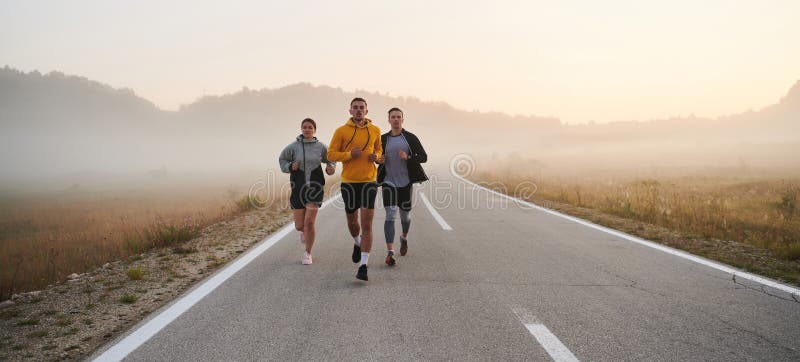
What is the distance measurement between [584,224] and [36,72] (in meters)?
203

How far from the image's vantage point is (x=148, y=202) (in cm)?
2352

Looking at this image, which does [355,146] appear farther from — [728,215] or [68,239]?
[68,239]

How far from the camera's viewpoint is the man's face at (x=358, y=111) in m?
4.65

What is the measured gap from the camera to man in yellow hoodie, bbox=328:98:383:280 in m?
4.71

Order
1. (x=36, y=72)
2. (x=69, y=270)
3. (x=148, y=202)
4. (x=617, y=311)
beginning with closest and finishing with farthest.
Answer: (x=617, y=311), (x=69, y=270), (x=148, y=202), (x=36, y=72)

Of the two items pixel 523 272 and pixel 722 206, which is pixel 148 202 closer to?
pixel 523 272

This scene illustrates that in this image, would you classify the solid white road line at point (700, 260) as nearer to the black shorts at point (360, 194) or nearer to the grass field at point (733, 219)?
the grass field at point (733, 219)

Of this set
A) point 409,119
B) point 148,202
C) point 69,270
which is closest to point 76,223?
point 148,202

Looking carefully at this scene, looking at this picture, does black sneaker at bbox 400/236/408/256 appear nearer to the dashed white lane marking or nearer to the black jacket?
the black jacket

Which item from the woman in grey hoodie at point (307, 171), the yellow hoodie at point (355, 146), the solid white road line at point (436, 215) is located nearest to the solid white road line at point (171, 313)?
the woman in grey hoodie at point (307, 171)

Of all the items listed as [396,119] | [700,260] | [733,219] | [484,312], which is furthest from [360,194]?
[733,219]

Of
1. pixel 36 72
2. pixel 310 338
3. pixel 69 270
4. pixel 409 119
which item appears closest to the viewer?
pixel 310 338

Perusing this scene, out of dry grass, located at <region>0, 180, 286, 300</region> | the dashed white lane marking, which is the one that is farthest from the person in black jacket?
dry grass, located at <region>0, 180, 286, 300</region>

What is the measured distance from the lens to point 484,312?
11.6ft
